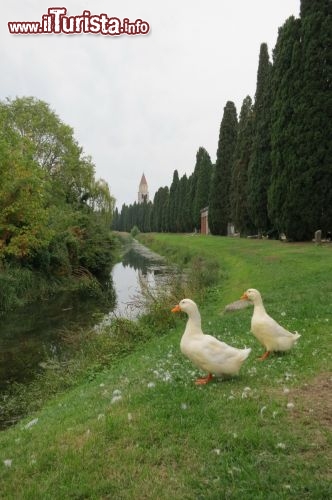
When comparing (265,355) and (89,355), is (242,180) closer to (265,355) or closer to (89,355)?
(89,355)

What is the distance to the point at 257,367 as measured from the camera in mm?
7121

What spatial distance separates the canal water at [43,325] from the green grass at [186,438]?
5.73m

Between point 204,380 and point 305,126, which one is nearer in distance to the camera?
point 204,380

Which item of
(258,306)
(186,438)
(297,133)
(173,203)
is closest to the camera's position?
(186,438)

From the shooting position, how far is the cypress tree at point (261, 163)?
3788cm

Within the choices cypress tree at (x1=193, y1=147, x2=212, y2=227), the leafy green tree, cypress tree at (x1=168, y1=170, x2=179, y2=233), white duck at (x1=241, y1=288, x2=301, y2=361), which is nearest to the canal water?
the leafy green tree

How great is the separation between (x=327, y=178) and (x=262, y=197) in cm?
959

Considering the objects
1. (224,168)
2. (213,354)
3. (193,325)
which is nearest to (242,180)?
(224,168)

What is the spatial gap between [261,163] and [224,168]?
17.2 meters

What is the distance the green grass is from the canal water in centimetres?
573

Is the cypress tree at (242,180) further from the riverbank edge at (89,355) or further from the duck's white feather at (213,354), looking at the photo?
the duck's white feather at (213,354)

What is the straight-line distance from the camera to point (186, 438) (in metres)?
4.97

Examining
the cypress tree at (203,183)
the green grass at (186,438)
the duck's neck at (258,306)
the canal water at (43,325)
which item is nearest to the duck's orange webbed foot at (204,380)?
the green grass at (186,438)

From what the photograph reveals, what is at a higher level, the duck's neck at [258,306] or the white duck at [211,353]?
the duck's neck at [258,306]
